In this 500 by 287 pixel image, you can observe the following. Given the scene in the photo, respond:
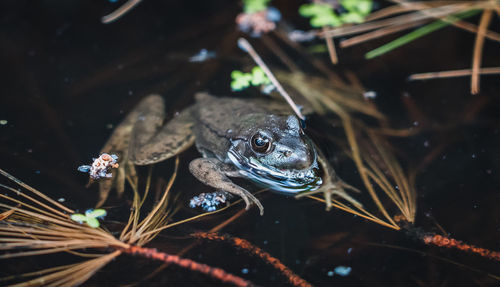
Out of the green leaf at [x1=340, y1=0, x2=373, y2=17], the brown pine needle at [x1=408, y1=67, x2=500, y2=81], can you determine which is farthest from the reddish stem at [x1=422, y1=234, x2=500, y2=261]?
the green leaf at [x1=340, y1=0, x2=373, y2=17]

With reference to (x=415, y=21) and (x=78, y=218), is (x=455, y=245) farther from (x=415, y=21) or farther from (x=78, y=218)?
(x=415, y=21)

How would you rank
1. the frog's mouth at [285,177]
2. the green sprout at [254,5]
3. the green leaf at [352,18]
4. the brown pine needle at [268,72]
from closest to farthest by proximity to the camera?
the frog's mouth at [285,177], the brown pine needle at [268,72], the green leaf at [352,18], the green sprout at [254,5]

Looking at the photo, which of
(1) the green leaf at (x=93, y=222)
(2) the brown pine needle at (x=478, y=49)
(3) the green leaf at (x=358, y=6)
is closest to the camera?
(1) the green leaf at (x=93, y=222)

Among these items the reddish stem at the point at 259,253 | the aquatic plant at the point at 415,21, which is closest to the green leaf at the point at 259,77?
the aquatic plant at the point at 415,21

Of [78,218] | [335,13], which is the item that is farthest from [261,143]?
[335,13]

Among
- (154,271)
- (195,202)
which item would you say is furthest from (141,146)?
(154,271)

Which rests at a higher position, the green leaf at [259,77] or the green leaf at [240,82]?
the green leaf at [259,77]

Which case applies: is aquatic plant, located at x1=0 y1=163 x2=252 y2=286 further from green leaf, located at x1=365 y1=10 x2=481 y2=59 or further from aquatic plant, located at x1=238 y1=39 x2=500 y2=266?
green leaf, located at x1=365 y1=10 x2=481 y2=59

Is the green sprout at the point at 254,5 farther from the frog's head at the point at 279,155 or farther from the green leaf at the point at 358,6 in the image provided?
the frog's head at the point at 279,155
